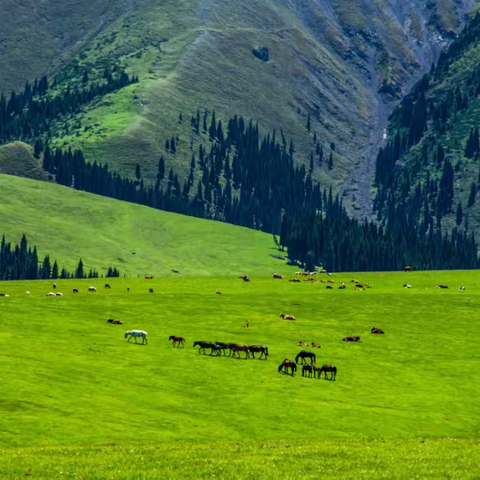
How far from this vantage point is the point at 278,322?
100 m

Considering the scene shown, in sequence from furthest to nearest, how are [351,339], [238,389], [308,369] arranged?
[351,339]
[308,369]
[238,389]

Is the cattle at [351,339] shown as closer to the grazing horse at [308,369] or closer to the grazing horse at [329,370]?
the grazing horse at [329,370]

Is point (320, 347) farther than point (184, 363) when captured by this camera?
Yes

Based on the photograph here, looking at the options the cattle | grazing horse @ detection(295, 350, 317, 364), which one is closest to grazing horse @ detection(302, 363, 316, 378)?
grazing horse @ detection(295, 350, 317, 364)

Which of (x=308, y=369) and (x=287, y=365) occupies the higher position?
(x=287, y=365)

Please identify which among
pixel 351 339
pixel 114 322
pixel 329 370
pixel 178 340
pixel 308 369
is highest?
pixel 351 339

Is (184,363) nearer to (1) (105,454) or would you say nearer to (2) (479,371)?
(2) (479,371)

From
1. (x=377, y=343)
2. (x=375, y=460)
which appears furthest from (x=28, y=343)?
(x=375, y=460)

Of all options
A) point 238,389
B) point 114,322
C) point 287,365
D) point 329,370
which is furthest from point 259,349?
point 114,322

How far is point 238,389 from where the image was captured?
2640 inches

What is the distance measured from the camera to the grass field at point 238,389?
38969 mm

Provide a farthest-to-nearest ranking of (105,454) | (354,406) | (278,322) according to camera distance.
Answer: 1. (278,322)
2. (354,406)
3. (105,454)

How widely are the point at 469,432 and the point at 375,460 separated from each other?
2541 cm

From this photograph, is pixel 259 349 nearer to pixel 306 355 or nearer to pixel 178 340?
pixel 306 355
